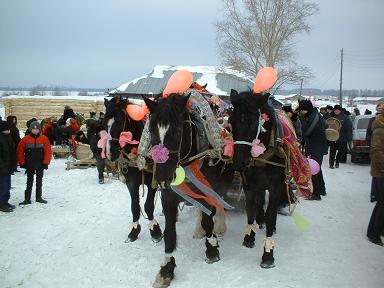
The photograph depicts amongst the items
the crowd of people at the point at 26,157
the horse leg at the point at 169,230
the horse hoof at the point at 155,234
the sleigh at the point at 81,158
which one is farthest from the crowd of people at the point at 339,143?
the sleigh at the point at 81,158

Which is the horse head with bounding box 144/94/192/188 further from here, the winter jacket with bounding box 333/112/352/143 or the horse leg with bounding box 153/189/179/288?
the winter jacket with bounding box 333/112/352/143

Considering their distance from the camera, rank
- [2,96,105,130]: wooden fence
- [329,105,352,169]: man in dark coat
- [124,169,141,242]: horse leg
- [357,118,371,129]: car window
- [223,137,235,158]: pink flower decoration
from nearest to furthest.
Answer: [223,137,235,158]: pink flower decoration
[124,169,141,242]: horse leg
[329,105,352,169]: man in dark coat
[357,118,371,129]: car window
[2,96,105,130]: wooden fence

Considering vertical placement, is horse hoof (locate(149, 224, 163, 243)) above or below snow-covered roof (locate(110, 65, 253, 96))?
below

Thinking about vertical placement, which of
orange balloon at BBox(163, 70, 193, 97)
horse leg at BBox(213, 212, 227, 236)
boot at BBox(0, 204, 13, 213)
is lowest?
boot at BBox(0, 204, 13, 213)

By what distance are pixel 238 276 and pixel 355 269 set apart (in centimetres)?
151

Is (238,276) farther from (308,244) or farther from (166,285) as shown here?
(308,244)

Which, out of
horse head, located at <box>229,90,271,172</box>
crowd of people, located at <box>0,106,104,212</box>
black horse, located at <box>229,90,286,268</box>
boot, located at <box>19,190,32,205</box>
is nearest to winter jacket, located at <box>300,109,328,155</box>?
black horse, located at <box>229,90,286,268</box>

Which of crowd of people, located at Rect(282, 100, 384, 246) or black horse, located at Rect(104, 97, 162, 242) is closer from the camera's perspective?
crowd of people, located at Rect(282, 100, 384, 246)

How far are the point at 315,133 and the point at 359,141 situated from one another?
5.92 metres

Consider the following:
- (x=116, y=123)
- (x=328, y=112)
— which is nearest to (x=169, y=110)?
(x=116, y=123)

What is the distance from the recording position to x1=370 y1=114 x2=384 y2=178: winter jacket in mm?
4914

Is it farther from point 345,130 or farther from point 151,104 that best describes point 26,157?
point 345,130

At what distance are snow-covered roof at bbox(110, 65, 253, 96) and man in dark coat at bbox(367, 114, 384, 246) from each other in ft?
57.9

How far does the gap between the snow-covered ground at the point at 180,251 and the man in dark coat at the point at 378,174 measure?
0.68ft
